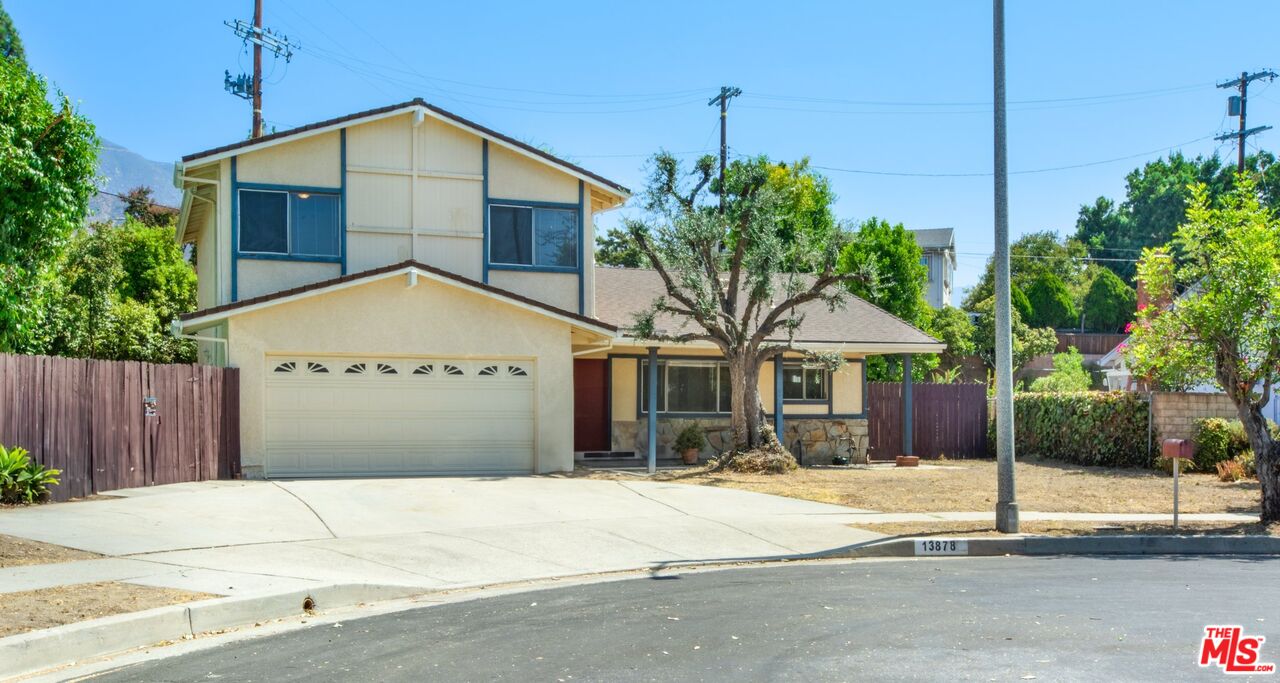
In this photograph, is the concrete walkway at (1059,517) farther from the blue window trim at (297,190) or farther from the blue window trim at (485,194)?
the blue window trim at (297,190)

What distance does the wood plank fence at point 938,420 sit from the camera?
27.3 m

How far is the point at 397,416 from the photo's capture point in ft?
65.3

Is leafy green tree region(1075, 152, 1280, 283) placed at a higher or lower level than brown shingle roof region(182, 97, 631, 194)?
higher

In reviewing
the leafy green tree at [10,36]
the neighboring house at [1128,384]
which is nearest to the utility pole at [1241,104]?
the neighboring house at [1128,384]

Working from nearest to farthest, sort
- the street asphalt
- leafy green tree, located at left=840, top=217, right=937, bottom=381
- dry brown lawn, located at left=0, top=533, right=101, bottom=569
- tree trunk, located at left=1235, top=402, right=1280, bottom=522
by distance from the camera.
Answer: the street asphalt < dry brown lawn, located at left=0, top=533, right=101, bottom=569 < tree trunk, located at left=1235, top=402, right=1280, bottom=522 < leafy green tree, located at left=840, top=217, right=937, bottom=381

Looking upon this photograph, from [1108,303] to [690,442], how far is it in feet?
160

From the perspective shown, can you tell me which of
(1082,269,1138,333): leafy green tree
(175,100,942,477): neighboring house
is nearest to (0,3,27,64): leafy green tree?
(175,100,942,477): neighboring house

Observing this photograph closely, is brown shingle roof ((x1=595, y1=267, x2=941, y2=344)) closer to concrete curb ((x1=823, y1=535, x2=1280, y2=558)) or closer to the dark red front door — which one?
the dark red front door

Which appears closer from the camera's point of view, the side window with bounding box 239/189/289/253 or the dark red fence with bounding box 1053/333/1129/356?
the side window with bounding box 239/189/289/253

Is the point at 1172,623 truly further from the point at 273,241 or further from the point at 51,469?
the point at 273,241

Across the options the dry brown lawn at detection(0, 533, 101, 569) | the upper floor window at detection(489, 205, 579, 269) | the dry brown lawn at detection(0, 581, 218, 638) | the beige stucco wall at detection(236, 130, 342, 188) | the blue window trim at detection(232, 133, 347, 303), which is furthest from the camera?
the upper floor window at detection(489, 205, 579, 269)

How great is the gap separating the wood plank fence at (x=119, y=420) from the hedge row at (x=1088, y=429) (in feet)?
58.4

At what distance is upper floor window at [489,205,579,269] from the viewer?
71.4 ft

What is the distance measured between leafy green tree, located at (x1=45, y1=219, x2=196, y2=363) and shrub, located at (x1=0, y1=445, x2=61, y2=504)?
12.3 m
